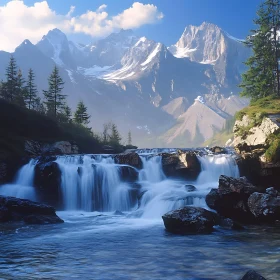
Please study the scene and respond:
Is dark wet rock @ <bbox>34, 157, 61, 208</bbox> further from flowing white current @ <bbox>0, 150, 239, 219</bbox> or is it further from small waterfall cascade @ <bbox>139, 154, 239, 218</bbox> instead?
small waterfall cascade @ <bbox>139, 154, 239, 218</bbox>

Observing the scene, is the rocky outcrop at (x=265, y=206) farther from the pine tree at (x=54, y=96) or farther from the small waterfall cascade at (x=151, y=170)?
the pine tree at (x=54, y=96)

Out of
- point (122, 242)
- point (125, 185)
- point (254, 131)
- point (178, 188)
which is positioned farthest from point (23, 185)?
point (254, 131)

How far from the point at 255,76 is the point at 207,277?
4209cm

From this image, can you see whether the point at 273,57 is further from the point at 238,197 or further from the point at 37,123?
the point at 37,123

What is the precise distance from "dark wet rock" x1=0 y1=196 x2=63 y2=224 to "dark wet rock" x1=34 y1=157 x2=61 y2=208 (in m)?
6.83

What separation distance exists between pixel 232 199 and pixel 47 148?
86.8 ft

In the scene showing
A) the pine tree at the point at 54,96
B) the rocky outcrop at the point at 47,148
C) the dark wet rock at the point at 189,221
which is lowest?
the dark wet rock at the point at 189,221

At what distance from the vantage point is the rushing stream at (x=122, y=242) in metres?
9.52

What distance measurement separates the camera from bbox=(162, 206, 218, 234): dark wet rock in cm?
1559

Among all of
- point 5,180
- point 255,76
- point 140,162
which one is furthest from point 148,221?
point 255,76

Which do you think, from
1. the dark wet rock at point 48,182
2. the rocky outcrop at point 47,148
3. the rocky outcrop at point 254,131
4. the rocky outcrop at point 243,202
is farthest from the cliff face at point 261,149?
the rocky outcrop at point 47,148

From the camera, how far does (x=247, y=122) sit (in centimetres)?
3481

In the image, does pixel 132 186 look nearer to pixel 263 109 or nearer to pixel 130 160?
pixel 130 160

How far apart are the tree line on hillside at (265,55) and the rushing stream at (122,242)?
82.1 feet
